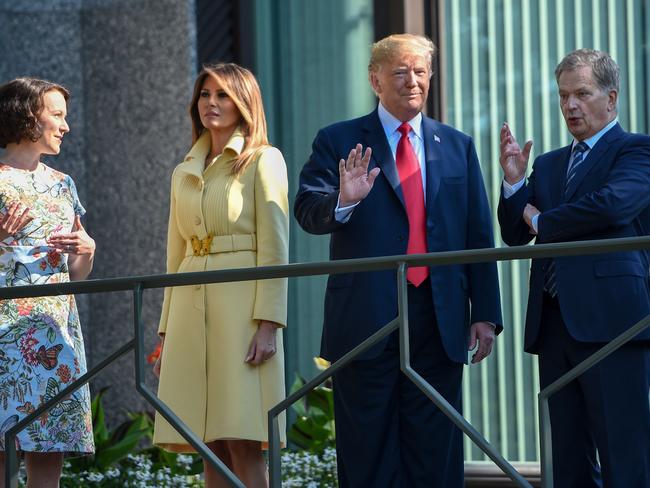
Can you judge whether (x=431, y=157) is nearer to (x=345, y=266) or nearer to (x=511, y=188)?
(x=511, y=188)

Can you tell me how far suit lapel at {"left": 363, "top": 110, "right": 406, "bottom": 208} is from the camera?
4.55 meters

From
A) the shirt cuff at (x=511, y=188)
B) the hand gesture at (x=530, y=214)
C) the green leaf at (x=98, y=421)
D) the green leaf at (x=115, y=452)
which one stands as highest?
the shirt cuff at (x=511, y=188)

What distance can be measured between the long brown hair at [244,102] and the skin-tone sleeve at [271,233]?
0.21ft

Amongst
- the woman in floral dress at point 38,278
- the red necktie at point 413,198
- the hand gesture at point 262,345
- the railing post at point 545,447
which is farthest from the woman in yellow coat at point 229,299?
the railing post at point 545,447

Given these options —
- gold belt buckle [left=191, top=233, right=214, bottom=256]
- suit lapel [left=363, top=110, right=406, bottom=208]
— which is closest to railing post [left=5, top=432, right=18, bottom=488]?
gold belt buckle [left=191, top=233, right=214, bottom=256]

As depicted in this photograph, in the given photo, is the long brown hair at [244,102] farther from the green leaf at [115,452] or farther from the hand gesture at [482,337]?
the green leaf at [115,452]

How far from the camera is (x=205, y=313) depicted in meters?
4.76

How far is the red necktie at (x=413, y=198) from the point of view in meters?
4.51

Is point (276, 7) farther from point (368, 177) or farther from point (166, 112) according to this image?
point (368, 177)

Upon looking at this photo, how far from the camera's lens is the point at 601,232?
4.35 m

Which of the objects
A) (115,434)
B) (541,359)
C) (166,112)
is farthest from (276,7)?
(541,359)

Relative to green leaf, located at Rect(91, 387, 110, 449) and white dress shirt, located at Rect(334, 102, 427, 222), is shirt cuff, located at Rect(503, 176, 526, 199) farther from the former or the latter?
green leaf, located at Rect(91, 387, 110, 449)

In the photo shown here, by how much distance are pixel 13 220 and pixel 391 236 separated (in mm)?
1280

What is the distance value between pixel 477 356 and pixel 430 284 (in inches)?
11.0
